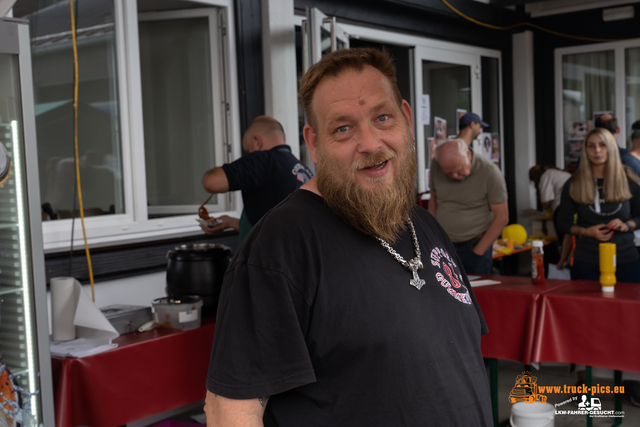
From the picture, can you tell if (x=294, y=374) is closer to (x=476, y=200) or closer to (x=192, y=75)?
(x=476, y=200)

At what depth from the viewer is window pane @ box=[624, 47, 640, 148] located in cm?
701

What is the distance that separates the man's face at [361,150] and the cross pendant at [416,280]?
75mm

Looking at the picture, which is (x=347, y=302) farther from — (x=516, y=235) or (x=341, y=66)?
(x=516, y=235)

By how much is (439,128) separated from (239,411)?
18.7 ft

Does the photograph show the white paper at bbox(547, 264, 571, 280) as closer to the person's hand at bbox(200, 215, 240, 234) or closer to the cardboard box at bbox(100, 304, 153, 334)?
the person's hand at bbox(200, 215, 240, 234)

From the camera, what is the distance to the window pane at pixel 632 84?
276 inches

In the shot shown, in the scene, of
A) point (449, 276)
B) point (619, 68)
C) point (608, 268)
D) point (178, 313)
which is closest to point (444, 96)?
point (619, 68)

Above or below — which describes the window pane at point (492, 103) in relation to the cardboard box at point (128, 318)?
above

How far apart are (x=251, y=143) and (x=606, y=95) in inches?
210

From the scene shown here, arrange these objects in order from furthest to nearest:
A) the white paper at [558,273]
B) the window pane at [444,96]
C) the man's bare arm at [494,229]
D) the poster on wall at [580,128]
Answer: the poster on wall at [580,128] < the window pane at [444,96] < the white paper at [558,273] < the man's bare arm at [494,229]

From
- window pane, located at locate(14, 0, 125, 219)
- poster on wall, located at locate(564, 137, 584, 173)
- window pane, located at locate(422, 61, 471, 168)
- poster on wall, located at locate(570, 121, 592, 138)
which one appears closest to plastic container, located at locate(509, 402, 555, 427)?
window pane, located at locate(14, 0, 125, 219)

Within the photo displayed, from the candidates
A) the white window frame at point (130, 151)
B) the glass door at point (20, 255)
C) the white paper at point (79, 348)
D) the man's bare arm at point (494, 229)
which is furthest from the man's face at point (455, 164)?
the glass door at point (20, 255)

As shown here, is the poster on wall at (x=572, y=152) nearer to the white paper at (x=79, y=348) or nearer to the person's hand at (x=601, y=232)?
the person's hand at (x=601, y=232)

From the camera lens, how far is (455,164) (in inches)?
158
